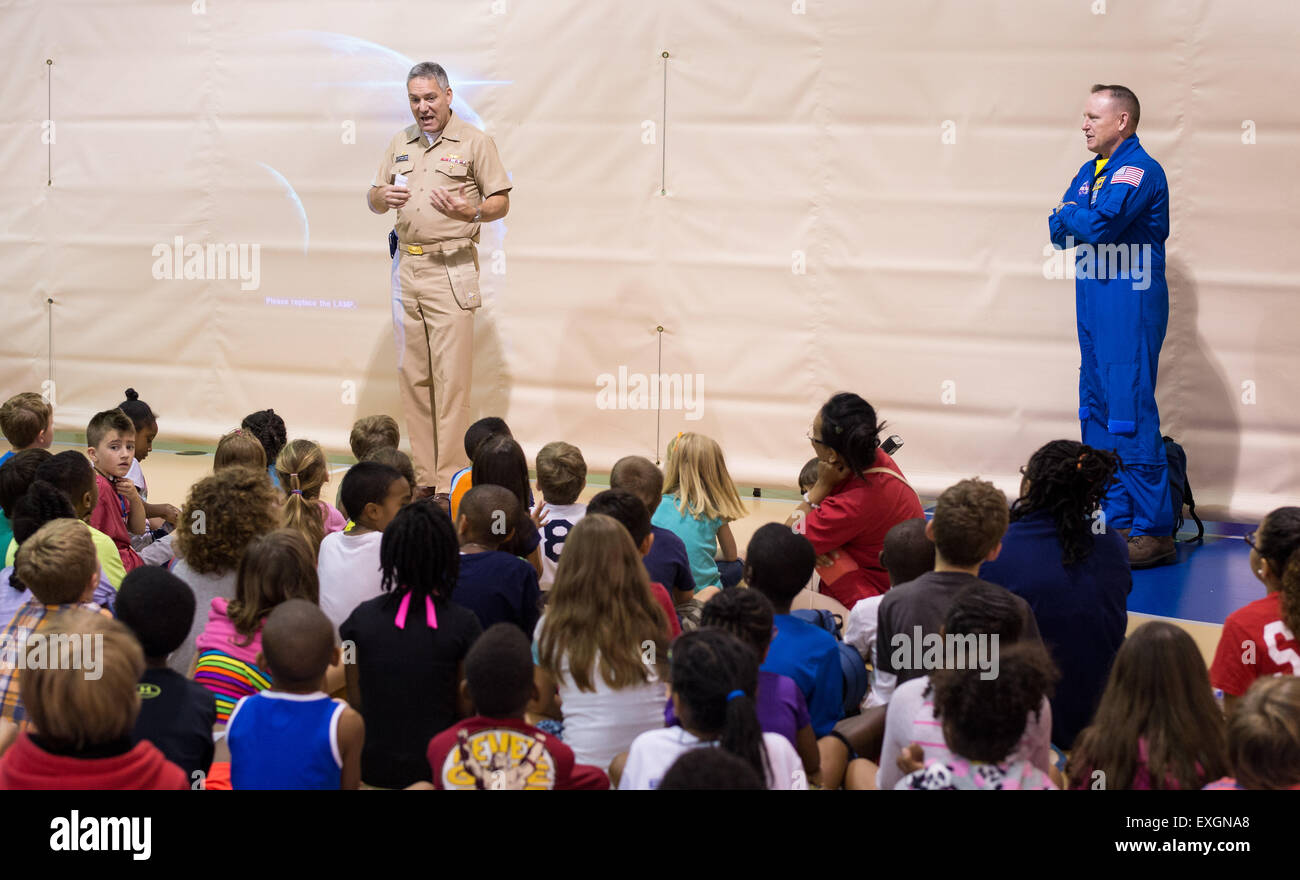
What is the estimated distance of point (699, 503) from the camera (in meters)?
3.91

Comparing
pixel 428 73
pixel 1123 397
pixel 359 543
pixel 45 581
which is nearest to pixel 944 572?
pixel 359 543

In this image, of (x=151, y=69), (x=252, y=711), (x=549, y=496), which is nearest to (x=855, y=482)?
(x=549, y=496)

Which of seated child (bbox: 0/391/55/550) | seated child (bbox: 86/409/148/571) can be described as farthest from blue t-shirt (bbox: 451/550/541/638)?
seated child (bbox: 0/391/55/550)

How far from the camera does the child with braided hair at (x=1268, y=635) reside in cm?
272

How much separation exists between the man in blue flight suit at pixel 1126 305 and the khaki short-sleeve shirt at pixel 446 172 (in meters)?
2.38

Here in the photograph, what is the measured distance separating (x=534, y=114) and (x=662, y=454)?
5.87 feet

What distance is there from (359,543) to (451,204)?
2.43 metres

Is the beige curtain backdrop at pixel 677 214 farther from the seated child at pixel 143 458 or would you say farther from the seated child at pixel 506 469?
the seated child at pixel 506 469

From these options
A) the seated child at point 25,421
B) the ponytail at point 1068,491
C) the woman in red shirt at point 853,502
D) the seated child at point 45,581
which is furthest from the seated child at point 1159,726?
the seated child at point 25,421

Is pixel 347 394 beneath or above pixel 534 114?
beneath

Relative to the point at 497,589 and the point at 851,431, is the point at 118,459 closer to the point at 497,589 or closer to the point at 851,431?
the point at 497,589

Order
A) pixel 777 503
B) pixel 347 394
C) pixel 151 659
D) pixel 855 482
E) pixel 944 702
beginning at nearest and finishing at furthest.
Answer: pixel 944 702
pixel 151 659
pixel 855 482
pixel 777 503
pixel 347 394

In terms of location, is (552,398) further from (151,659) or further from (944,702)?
(944,702)

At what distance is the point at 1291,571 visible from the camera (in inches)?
107
